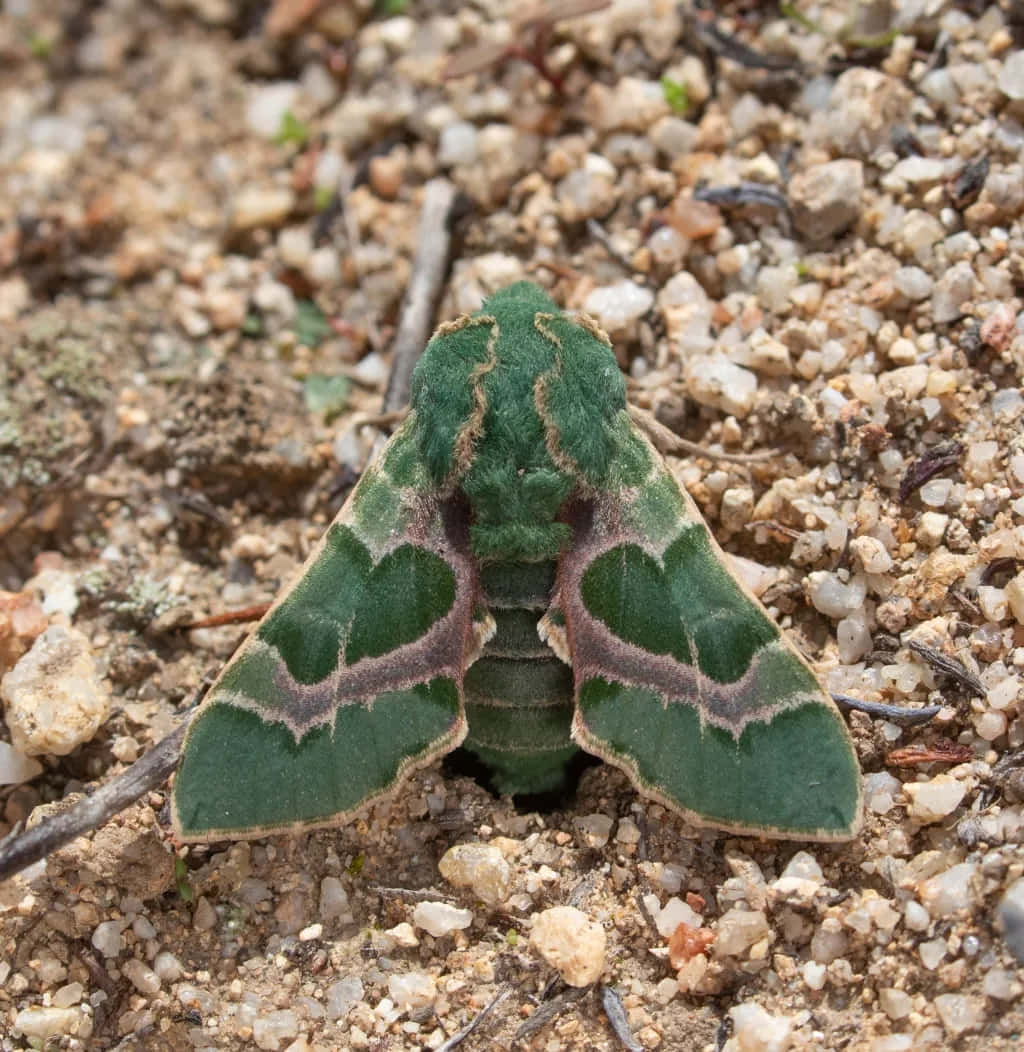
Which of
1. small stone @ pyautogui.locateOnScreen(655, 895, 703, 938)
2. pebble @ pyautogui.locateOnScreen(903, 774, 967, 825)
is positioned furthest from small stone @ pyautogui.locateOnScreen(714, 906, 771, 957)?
pebble @ pyautogui.locateOnScreen(903, 774, 967, 825)

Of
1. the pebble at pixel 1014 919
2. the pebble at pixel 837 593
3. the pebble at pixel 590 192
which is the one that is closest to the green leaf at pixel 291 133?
the pebble at pixel 590 192

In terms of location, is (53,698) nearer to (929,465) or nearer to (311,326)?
(311,326)

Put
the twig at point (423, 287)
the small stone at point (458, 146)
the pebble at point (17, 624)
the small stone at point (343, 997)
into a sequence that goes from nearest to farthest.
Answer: the small stone at point (343, 997), the pebble at point (17, 624), the twig at point (423, 287), the small stone at point (458, 146)

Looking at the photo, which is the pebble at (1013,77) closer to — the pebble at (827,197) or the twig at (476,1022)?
the pebble at (827,197)


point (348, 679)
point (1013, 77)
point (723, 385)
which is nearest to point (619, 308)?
point (723, 385)

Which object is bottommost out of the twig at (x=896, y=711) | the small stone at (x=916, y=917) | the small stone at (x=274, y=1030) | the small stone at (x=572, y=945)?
the small stone at (x=274, y=1030)

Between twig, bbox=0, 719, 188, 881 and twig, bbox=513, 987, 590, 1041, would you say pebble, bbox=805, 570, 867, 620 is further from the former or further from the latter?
twig, bbox=0, 719, 188, 881
